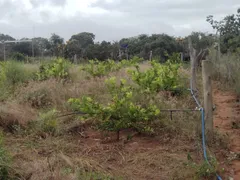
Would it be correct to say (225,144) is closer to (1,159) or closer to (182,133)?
(182,133)

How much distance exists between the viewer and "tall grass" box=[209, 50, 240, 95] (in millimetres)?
9326

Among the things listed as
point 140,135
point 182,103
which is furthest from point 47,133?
point 182,103

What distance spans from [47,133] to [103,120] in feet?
2.77

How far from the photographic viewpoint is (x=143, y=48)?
66.2 feet

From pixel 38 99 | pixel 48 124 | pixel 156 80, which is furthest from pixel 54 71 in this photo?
pixel 48 124

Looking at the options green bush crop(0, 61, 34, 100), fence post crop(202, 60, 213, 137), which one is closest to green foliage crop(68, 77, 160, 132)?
fence post crop(202, 60, 213, 137)

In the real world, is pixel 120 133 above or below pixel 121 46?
below

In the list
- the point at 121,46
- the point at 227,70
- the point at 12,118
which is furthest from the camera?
the point at 121,46

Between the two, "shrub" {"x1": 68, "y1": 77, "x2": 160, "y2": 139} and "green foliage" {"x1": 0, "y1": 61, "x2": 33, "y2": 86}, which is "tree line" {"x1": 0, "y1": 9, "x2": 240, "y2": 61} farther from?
"shrub" {"x1": 68, "y1": 77, "x2": 160, "y2": 139}

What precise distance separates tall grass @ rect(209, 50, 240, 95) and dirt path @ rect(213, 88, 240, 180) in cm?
53

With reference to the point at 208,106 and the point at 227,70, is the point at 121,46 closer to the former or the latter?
the point at 227,70

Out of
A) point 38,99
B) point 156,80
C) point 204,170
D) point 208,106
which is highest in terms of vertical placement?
point 156,80

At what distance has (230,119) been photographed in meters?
6.02

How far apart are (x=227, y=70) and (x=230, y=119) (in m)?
4.45
